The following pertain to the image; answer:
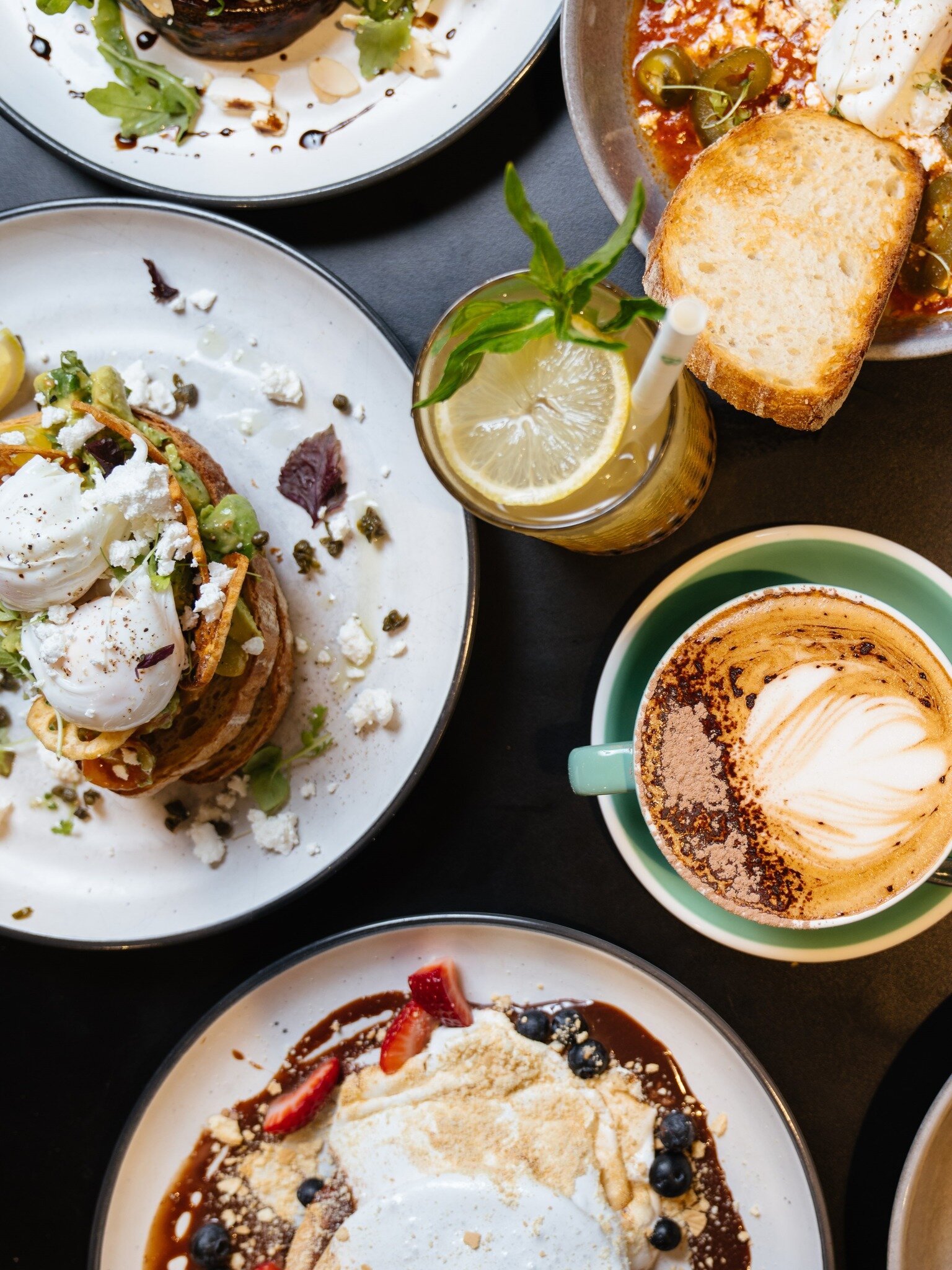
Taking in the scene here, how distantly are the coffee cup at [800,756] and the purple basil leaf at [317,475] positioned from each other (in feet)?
2.28

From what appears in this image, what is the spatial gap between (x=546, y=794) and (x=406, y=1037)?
0.51m

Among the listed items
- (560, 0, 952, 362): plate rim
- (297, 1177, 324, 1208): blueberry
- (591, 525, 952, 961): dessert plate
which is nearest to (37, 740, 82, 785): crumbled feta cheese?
(297, 1177, 324, 1208): blueberry

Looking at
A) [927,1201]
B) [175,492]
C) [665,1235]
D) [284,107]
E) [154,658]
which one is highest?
[284,107]

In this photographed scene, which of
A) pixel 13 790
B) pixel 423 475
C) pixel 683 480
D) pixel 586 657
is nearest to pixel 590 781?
pixel 586 657

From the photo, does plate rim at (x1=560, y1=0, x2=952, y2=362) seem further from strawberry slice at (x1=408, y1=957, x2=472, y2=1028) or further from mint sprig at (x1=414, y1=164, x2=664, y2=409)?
strawberry slice at (x1=408, y1=957, x2=472, y2=1028)

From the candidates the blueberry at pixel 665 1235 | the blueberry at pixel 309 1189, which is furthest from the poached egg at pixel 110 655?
the blueberry at pixel 665 1235

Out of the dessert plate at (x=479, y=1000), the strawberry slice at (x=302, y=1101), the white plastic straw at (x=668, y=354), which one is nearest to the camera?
the white plastic straw at (x=668, y=354)

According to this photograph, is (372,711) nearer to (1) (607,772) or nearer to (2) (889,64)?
(1) (607,772)

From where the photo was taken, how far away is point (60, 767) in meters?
1.87

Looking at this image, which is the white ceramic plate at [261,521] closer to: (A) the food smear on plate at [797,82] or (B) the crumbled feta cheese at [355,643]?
(B) the crumbled feta cheese at [355,643]

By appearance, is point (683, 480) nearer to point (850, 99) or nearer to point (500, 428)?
point (500, 428)

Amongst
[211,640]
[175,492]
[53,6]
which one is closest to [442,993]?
[211,640]

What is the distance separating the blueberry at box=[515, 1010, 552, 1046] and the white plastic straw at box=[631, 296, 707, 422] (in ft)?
3.62

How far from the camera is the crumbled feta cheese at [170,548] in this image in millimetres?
1507
